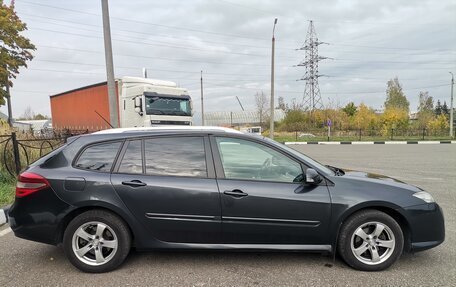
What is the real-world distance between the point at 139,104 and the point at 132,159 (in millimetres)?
10228

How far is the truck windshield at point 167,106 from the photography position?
45.0ft

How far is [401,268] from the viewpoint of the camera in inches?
144

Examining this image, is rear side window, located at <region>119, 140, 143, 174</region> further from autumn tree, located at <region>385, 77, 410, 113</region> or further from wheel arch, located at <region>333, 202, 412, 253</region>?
autumn tree, located at <region>385, 77, 410, 113</region>

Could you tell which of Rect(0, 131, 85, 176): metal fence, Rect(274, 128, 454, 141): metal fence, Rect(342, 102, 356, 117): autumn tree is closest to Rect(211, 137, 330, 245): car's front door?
Rect(0, 131, 85, 176): metal fence

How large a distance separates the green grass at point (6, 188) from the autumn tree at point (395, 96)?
6227 centimetres

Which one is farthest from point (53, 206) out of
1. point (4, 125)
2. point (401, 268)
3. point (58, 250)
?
point (4, 125)

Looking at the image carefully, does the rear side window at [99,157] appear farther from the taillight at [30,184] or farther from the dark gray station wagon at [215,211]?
the taillight at [30,184]

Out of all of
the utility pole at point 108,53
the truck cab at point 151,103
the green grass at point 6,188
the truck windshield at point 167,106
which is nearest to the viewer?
the green grass at point 6,188

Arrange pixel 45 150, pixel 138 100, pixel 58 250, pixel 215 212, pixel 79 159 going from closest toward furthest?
pixel 215 212, pixel 79 159, pixel 58 250, pixel 45 150, pixel 138 100

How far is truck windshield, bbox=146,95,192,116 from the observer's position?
45.0 ft

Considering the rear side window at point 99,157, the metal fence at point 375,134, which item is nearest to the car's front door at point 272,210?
the rear side window at point 99,157

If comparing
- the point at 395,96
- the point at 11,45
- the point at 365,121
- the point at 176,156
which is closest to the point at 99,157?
the point at 176,156

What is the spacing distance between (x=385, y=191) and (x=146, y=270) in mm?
2691

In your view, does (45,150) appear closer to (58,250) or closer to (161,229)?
(58,250)
